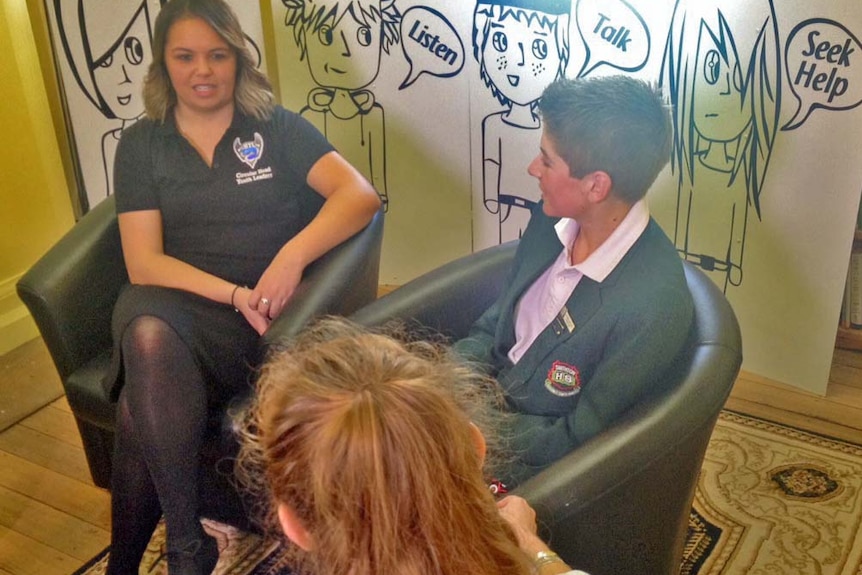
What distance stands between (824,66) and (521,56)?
819 millimetres

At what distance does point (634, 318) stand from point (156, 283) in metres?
1.10

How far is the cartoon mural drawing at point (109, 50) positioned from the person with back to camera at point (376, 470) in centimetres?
230

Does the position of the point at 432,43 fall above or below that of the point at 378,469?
above

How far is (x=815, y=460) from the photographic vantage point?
2.17 m

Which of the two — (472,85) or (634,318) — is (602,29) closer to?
(472,85)

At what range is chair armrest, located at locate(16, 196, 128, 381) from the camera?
6.30ft

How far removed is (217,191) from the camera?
203cm

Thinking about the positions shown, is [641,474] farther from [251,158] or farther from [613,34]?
[613,34]

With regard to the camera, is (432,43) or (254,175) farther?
(432,43)

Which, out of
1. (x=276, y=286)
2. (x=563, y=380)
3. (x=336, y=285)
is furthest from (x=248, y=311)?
(x=563, y=380)

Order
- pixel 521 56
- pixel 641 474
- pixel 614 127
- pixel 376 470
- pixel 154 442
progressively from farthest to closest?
pixel 521 56
pixel 154 442
pixel 614 127
pixel 641 474
pixel 376 470

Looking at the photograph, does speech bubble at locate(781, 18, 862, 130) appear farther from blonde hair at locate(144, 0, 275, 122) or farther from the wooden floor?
blonde hair at locate(144, 0, 275, 122)

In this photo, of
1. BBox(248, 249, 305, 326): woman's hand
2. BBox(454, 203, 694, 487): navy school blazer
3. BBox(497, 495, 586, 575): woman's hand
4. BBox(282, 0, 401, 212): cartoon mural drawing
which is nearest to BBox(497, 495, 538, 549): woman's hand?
BBox(497, 495, 586, 575): woman's hand

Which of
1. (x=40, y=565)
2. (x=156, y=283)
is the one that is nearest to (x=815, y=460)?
(x=156, y=283)
